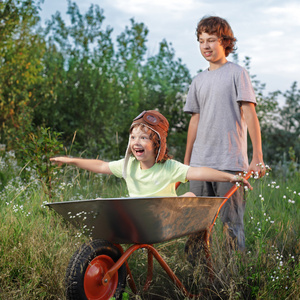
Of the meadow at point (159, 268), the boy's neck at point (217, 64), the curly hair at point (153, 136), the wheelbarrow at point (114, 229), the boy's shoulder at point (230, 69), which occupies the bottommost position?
the meadow at point (159, 268)

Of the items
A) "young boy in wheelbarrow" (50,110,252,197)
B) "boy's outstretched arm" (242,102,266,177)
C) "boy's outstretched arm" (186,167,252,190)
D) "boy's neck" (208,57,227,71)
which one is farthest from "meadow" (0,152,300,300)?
"boy's neck" (208,57,227,71)

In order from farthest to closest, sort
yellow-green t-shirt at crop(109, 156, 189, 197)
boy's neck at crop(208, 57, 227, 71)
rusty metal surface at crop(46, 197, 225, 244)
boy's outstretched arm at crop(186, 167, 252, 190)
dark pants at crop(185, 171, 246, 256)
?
1. boy's neck at crop(208, 57, 227, 71)
2. dark pants at crop(185, 171, 246, 256)
3. yellow-green t-shirt at crop(109, 156, 189, 197)
4. boy's outstretched arm at crop(186, 167, 252, 190)
5. rusty metal surface at crop(46, 197, 225, 244)

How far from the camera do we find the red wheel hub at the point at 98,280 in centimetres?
228

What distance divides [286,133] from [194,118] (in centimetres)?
654

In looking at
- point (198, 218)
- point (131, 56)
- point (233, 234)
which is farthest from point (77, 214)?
point (131, 56)

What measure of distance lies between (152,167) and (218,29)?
1223mm

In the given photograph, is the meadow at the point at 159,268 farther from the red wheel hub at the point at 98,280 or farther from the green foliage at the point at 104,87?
the green foliage at the point at 104,87

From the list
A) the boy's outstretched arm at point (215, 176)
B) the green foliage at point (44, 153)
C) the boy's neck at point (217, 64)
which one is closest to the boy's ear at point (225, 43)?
the boy's neck at point (217, 64)

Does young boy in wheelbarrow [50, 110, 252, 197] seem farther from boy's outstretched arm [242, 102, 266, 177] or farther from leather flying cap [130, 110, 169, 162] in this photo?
boy's outstretched arm [242, 102, 266, 177]

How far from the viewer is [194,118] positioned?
3.50 meters

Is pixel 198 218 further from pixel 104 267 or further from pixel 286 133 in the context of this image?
pixel 286 133

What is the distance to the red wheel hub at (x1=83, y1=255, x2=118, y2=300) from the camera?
2.28 meters

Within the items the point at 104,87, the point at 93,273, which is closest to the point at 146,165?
the point at 93,273

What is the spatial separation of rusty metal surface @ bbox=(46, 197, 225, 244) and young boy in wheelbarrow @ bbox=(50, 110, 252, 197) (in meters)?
0.21
